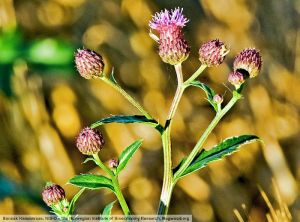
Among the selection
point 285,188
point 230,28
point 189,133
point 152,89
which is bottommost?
point 285,188

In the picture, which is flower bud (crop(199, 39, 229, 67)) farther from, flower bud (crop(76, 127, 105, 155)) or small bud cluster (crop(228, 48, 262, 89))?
flower bud (crop(76, 127, 105, 155))

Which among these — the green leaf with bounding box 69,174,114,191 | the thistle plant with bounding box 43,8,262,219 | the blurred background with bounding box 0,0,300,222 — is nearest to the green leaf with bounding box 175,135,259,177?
the thistle plant with bounding box 43,8,262,219

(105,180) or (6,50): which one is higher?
(6,50)

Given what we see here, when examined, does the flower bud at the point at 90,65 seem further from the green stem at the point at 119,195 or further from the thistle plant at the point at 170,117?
the green stem at the point at 119,195

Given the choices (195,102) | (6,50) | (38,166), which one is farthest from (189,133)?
(6,50)

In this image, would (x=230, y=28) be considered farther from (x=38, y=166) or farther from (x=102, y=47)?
(x=38, y=166)

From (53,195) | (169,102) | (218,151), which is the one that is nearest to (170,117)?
(218,151)

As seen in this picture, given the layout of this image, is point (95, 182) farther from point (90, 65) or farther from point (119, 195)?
point (90, 65)
